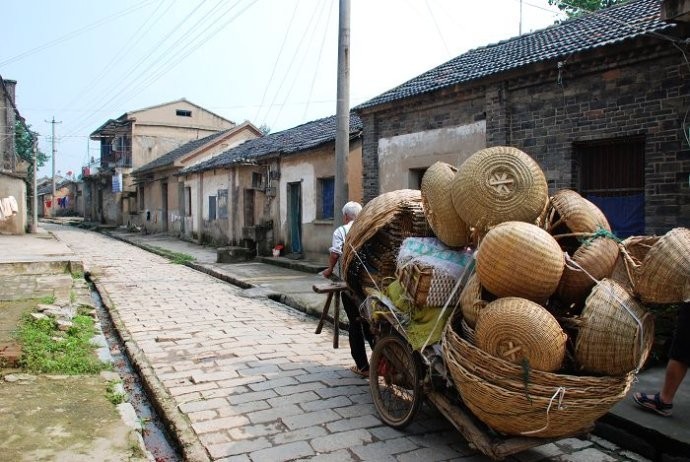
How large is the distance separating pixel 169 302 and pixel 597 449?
7858mm

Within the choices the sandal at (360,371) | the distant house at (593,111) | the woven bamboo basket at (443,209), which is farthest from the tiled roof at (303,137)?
the woven bamboo basket at (443,209)

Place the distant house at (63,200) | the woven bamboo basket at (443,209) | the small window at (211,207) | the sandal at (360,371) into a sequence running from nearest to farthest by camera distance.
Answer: the woven bamboo basket at (443,209) < the sandal at (360,371) < the small window at (211,207) < the distant house at (63,200)

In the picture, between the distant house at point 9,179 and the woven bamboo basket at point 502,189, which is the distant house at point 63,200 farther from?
the woven bamboo basket at point 502,189

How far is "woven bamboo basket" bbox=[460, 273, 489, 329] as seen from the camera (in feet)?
11.0

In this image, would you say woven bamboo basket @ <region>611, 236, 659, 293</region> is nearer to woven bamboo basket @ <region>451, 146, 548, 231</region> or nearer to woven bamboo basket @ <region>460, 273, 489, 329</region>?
woven bamboo basket @ <region>451, 146, 548, 231</region>

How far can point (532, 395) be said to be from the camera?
2.98 metres

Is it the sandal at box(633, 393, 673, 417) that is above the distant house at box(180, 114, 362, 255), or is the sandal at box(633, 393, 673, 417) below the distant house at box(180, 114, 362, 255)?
below

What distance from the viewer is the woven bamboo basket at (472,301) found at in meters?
3.35

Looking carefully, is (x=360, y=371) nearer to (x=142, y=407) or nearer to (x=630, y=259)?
(x=142, y=407)

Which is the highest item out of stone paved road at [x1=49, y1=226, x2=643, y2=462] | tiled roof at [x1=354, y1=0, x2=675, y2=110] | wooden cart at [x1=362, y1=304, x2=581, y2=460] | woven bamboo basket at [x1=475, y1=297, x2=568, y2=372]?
tiled roof at [x1=354, y1=0, x2=675, y2=110]

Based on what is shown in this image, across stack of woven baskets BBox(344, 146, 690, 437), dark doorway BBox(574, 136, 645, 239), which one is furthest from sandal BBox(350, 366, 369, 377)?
dark doorway BBox(574, 136, 645, 239)

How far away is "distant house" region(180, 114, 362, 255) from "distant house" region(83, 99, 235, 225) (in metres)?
16.1

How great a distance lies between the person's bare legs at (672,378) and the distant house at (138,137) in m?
36.7

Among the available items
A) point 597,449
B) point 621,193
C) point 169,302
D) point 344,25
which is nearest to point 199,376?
point 597,449
